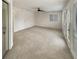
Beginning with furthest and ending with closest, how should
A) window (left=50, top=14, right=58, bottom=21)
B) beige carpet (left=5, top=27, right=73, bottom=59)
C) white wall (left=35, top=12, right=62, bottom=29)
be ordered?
1. window (left=50, top=14, right=58, bottom=21)
2. white wall (left=35, top=12, right=62, bottom=29)
3. beige carpet (left=5, top=27, right=73, bottom=59)

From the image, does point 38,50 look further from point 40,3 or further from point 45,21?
point 45,21

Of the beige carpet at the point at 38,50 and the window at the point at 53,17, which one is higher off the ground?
the window at the point at 53,17

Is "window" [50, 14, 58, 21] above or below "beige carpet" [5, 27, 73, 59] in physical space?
above

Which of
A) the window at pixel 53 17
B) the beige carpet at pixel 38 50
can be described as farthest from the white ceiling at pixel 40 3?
the window at pixel 53 17

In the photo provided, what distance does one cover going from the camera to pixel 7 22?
3668 mm

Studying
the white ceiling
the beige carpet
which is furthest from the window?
the beige carpet

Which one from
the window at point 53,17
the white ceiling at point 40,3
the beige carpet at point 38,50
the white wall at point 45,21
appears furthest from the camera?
the window at point 53,17

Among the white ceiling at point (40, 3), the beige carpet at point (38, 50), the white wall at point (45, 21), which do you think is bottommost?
the beige carpet at point (38, 50)

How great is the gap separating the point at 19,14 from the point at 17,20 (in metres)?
0.75

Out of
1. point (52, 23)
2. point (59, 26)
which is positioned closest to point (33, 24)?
point (52, 23)

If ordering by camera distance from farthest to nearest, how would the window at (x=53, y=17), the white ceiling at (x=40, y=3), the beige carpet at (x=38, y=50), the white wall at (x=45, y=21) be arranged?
1. the window at (x=53, y=17)
2. the white wall at (x=45, y=21)
3. the white ceiling at (x=40, y=3)
4. the beige carpet at (x=38, y=50)

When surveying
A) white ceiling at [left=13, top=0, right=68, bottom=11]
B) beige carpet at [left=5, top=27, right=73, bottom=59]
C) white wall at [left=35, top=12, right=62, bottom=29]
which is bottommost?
beige carpet at [left=5, top=27, right=73, bottom=59]

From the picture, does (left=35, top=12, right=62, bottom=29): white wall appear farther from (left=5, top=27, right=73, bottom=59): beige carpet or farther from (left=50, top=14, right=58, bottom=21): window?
(left=5, top=27, right=73, bottom=59): beige carpet

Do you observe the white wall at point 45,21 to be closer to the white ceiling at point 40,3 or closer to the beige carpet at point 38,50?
the white ceiling at point 40,3
